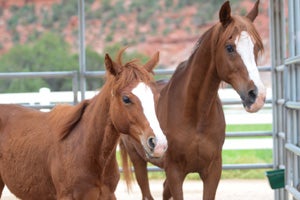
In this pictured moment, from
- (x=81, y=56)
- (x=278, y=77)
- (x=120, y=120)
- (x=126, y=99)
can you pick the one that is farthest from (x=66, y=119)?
(x=278, y=77)

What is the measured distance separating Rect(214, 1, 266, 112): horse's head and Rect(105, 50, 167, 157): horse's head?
704 mm

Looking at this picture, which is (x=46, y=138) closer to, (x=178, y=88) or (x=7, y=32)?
(x=178, y=88)

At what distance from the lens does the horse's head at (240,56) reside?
12.1ft

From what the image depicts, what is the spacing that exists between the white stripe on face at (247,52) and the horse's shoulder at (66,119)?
110 cm

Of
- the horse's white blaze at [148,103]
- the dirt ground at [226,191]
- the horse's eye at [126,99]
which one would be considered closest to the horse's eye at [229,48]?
the horse's white blaze at [148,103]

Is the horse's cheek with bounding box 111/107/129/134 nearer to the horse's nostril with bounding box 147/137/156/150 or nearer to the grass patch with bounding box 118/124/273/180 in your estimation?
the horse's nostril with bounding box 147/137/156/150

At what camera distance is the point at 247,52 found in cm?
379

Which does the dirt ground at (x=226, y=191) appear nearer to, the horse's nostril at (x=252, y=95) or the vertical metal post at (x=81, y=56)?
the vertical metal post at (x=81, y=56)

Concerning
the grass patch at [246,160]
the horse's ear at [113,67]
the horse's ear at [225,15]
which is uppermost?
the horse's ear at [225,15]

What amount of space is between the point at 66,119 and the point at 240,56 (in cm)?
124

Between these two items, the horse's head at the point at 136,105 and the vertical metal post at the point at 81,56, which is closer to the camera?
the horse's head at the point at 136,105

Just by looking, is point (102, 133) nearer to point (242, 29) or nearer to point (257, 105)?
point (257, 105)

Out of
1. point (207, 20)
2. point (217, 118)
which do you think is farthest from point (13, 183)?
point (207, 20)

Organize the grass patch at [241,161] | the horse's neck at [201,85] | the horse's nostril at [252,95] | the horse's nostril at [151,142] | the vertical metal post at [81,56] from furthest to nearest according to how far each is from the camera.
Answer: the grass patch at [241,161] → the vertical metal post at [81,56] → the horse's neck at [201,85] → the horse's nostril at [252,95] → the horse's nostril at [151,142]
